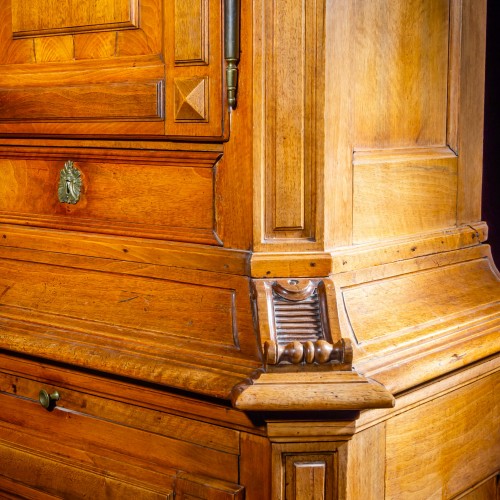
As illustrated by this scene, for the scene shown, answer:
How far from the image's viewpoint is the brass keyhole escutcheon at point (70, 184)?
6.24ft

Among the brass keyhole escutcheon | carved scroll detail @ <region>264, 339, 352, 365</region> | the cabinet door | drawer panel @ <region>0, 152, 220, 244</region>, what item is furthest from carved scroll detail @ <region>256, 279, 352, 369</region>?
the brass keyhole escutcheon

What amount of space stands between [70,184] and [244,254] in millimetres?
435

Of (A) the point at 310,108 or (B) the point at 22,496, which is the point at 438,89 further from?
(B) the point at 22,496

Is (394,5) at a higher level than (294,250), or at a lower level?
higher

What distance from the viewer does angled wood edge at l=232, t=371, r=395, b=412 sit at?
1479mm

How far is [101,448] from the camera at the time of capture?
1.79 m

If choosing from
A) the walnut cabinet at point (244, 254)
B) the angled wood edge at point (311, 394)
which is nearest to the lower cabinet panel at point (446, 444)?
the walnut cabinet at point (244, 254)

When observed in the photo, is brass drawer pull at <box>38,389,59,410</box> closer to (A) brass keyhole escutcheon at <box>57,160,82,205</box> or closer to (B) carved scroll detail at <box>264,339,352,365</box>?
(A) brass keyhole escutcheon at <box>57,160,82,205</box>

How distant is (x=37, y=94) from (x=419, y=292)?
0.81 m

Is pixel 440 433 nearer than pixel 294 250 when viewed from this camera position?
No

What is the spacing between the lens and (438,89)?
1948mm

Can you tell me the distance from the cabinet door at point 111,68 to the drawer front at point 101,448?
49cm

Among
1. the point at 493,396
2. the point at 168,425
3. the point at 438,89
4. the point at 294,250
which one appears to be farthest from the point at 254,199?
the point at 493,396

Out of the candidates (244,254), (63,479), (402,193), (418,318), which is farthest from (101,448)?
(402,193)
